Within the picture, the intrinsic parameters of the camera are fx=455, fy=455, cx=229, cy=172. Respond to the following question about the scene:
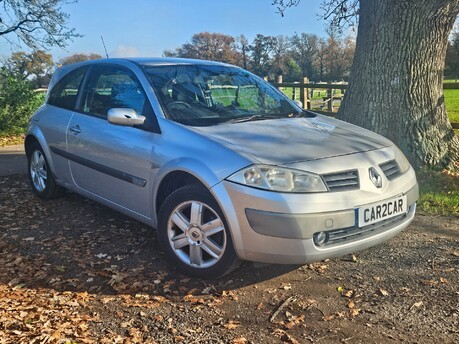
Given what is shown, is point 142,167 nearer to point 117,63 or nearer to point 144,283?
point 144,283

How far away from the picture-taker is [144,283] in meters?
3.41

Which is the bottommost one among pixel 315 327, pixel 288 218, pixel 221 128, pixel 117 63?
pixel 315 327

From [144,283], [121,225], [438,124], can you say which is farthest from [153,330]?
[438,124]

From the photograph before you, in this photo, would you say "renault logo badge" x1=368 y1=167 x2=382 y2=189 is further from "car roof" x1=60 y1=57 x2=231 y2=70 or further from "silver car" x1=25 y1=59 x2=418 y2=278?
"car roof" x1=60 y1=57 x2=231 y2=70

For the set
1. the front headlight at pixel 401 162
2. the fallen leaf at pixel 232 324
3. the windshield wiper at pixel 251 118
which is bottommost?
the fallen leaf at pixel 232 324

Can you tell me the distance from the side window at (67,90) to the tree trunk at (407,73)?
12.7 feet

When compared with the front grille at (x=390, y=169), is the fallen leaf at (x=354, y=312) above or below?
below

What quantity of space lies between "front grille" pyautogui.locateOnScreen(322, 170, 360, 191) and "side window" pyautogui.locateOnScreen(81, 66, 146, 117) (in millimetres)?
1748

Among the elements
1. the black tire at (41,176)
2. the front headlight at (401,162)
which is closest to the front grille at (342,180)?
the front headlight at (401,162)

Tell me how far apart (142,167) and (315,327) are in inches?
73.5

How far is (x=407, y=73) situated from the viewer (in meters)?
6.25

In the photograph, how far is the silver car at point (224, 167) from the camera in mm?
3021

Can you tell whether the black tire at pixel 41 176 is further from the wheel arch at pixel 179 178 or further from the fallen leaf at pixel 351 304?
the fallen leaf at pixel 351 304

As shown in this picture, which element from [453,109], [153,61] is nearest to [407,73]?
[153,61]
